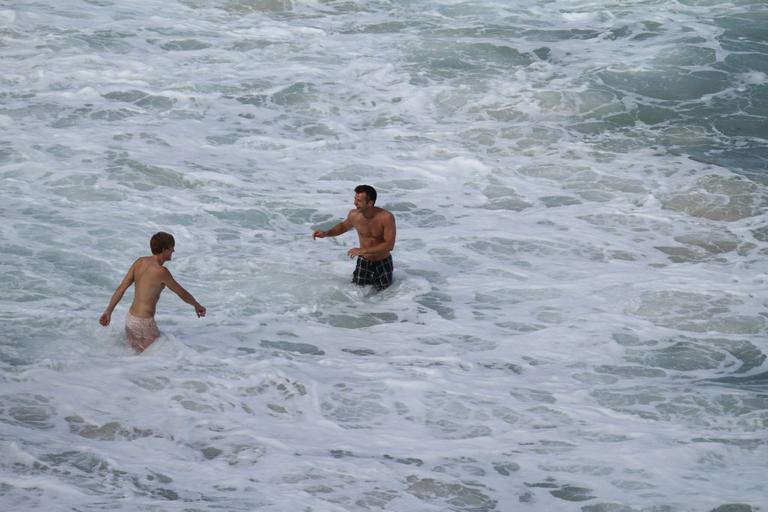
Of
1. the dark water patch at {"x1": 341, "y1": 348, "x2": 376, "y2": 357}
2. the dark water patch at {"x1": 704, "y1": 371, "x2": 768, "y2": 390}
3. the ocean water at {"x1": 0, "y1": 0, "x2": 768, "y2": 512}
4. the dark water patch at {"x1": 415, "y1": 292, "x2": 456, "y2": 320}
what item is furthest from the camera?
the dark water patch at {"x1": 415, "y1": 292, "x2": 456, "y2": 320}

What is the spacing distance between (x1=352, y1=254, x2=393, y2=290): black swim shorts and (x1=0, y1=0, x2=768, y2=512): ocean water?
0.13m

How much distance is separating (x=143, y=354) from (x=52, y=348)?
0.75 meters

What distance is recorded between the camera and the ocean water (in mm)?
8055

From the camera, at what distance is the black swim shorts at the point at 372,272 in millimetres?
11344

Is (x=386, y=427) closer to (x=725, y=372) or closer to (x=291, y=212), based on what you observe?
(x=725, y=372)

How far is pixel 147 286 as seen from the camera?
375 inches

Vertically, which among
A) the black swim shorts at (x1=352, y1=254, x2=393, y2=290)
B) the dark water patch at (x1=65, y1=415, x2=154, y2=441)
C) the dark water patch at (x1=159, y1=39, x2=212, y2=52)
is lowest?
the dark water patch at (x1=65, y1=415, x2=154, y2=441)

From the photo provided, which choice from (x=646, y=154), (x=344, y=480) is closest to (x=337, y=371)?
(x=344, y=480)

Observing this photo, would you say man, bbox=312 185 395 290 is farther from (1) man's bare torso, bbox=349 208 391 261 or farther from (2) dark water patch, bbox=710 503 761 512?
(2) dark water patch, bbox=710 503 761 512

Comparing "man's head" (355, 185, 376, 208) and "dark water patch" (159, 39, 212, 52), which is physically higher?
"dark water patch" (159, 39, 212, 52)

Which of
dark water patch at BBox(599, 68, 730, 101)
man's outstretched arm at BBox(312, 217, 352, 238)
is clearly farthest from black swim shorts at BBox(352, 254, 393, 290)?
dark water patch at BBox(599, 68, 730, 101)

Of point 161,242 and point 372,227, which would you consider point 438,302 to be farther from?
point 161,242

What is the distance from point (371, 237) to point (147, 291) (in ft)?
8.41

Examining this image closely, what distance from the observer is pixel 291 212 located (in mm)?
13664
